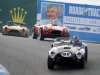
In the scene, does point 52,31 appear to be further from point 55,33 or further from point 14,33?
point 14,33

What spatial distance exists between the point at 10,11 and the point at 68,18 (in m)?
3.44

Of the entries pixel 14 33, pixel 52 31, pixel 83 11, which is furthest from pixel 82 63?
pixel 83 11

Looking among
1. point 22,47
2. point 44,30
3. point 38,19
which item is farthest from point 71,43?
point 38,19

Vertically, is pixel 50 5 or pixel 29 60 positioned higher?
pixel 50 5

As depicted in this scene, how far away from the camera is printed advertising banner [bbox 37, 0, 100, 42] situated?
21.6 meters

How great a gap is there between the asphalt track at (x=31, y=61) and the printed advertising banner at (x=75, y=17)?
282 inches

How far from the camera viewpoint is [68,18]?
2208 cm

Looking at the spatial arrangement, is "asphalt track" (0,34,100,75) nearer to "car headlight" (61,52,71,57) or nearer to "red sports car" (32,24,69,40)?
"car headlight" (61,52,71,57)

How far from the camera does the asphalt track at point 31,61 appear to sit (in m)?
9.50

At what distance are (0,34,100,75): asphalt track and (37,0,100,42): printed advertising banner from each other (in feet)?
23.5

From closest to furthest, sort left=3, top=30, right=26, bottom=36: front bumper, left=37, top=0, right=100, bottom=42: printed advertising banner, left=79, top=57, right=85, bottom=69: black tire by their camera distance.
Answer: left=79, top=57, right=85, bottom=69: black tire → left=3, top=30, right=26, bottom=36: front bumper → left=37, top=0, right=100, bottom=42: printed advertising banner

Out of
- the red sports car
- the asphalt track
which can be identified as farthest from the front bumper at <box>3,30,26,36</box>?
the asphalt track

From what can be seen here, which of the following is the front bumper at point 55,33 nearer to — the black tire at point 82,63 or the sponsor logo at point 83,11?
the sponsor logo at point 83,11

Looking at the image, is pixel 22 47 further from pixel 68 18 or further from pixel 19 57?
pixel 68 18
